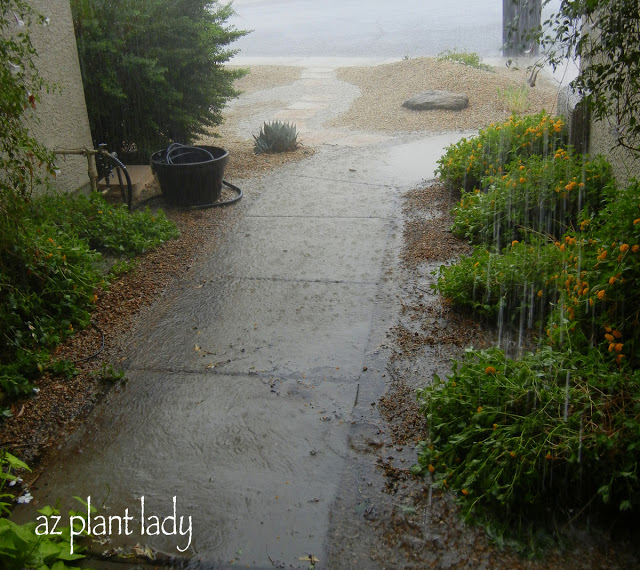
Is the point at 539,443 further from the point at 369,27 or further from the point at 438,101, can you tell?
the point at 369,27

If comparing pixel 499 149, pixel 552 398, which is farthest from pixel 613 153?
pixel 552 398

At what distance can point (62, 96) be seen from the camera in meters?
6.37

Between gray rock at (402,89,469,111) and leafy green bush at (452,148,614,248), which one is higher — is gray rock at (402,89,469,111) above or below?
above

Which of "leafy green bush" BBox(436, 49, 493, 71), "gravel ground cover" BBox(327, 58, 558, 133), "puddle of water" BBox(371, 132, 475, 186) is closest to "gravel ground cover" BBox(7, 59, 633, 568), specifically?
"puddle of water" BBox(371, 132, 475, 186)

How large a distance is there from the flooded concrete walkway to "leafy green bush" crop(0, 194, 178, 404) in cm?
53

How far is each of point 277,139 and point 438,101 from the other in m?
3.69

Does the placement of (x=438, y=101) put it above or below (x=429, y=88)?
below

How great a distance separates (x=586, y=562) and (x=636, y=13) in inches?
105

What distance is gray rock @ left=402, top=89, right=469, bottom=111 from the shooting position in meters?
11.4

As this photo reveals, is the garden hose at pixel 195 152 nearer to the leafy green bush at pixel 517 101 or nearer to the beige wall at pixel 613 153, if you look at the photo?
the beige wall at pixel 613 153

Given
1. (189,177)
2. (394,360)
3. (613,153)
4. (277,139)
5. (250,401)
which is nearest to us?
(250,401)

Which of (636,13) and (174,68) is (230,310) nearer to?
(636,13)

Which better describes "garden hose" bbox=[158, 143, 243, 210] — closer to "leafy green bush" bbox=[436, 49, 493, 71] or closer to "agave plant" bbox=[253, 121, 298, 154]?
"agave plant" bbox=[253, 121, 298, 154]

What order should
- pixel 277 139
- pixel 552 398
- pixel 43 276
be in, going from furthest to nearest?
1. pixel 277 139
2. pixel 43 276
3. pixel 552 398
